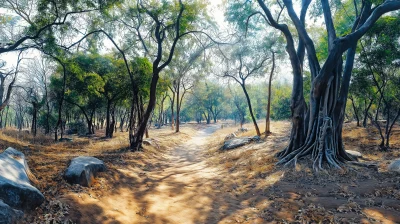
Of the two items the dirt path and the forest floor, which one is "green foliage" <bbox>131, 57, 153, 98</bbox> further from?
the dirt path

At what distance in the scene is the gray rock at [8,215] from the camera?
3657 mm

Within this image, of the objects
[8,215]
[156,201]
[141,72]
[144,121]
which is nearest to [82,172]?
[156,201]

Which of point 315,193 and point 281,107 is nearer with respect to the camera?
point 315,193

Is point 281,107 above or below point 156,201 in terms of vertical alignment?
above

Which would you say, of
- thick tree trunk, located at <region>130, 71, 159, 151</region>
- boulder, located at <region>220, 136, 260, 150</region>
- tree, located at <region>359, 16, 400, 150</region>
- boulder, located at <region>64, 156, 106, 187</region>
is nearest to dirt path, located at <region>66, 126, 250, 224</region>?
boulder, located at <region>64, 156, 106, 187</region>

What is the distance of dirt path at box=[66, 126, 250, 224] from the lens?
5324 millimetres

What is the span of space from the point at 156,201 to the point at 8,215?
11.8ft

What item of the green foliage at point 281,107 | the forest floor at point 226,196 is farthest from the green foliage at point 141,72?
the green foliage at point 281,107

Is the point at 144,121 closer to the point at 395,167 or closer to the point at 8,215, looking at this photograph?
the point at 8,215

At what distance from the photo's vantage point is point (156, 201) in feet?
22.2

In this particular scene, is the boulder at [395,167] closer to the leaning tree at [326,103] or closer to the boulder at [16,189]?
the leaning tree at [326,103]

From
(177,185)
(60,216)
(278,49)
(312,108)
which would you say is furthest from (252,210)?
(278,49)

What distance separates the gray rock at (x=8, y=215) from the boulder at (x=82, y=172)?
7.78 ft

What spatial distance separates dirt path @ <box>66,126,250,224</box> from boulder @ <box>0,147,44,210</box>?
75cm
